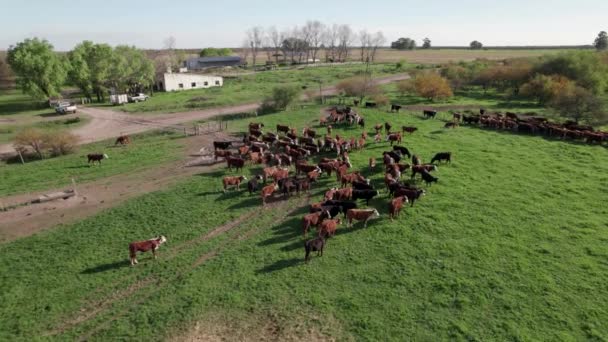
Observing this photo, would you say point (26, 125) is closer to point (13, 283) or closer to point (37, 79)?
point (37, 79)

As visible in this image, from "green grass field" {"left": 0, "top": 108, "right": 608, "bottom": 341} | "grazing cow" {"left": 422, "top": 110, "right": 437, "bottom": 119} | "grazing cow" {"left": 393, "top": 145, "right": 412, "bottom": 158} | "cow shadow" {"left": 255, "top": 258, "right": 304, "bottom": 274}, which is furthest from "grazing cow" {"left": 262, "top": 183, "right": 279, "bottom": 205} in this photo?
"grazing cow" {"left": 422, "top": 110, "right": 437, "bottom": 119}

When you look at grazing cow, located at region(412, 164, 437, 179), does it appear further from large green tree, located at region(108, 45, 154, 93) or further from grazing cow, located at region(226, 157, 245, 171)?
large green tree, located at region(108, 45, 154, 93)

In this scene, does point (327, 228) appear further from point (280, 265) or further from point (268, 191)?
point (268, 191)

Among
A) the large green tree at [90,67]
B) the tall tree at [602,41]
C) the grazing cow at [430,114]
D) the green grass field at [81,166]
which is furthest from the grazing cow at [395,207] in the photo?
the tall tree at [602,41]

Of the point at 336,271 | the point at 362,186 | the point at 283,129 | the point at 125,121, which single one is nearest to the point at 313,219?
the point at 336,271

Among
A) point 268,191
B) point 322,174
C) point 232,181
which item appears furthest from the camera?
point 322,174

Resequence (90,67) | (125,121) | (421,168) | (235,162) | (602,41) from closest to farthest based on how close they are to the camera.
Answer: (421,168) < (235,162) < (125,121) < (90,67) < (602,41)

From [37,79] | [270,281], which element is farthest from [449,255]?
[37,79]
